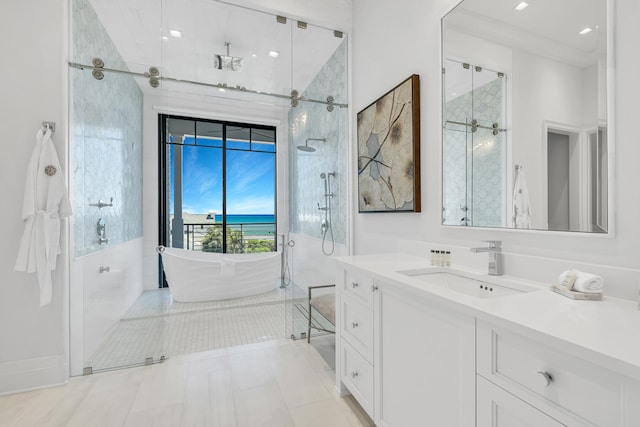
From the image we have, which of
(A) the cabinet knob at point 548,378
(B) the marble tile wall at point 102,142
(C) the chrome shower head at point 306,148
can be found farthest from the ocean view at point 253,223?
(A) the cabinet knob at point 548,378

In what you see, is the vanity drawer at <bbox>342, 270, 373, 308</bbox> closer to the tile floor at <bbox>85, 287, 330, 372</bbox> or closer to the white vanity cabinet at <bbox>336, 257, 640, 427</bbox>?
the white vanity cabinet at <bbox>336, 257, 640, 427</bbox>

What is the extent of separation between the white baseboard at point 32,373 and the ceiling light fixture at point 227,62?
2.85 metres

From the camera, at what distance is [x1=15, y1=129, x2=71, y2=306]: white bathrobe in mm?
1833

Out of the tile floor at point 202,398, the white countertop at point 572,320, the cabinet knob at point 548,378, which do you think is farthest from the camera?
the tile floor at point 202,398

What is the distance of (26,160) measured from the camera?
192 cm

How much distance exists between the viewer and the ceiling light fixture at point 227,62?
3045mm

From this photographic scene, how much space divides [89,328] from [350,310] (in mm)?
2058

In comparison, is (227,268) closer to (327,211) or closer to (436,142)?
(327,211)

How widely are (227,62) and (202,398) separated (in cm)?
304

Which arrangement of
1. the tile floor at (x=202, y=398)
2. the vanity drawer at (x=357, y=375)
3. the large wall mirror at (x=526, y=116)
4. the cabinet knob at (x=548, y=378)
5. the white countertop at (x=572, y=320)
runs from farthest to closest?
the tile floor at (x=202, y=398) < the vanity drawer at (x=357, y=375) < the large wall mirror at (x=526, y=116) < the cabinet knob at (x=548, y=378) < the white countertop at (x=572, y=320)

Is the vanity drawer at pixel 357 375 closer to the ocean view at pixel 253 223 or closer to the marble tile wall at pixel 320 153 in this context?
the marble tile wall at pixel 320 153

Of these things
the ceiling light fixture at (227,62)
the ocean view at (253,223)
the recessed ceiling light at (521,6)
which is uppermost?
the ceiling light fixture at (227,62)

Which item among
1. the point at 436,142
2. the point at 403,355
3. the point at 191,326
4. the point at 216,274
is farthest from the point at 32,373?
the point at 436,142

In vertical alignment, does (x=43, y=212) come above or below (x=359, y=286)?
above
